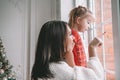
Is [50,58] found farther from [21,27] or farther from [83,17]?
[21,27]

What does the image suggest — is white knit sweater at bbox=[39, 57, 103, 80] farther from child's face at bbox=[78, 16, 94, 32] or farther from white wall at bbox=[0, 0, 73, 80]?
white wall at bbox=[0, 0, 73, 80]

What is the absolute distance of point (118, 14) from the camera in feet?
5.46

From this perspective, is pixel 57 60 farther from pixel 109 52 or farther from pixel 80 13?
pixel 109 52

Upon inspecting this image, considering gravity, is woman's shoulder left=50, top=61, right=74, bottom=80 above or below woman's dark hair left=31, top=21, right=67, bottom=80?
below

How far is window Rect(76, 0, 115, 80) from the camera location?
2006mm

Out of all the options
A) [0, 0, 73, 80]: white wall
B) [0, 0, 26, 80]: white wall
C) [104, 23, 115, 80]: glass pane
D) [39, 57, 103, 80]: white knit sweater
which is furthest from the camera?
[0, 0, 26, 80]: white wall

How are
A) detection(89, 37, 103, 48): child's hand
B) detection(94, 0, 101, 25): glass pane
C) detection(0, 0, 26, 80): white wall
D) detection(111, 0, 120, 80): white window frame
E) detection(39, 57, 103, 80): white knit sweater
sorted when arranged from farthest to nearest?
1. detection(0, 0, 26, 80): white wall
2. detection(94, 0, 101, 25): glass pane
3. detection(111, 0, 120, 80): white window frame
4. detection(89, 37, 103, 48): child's hand
5. detection(39, 57, 103, 80): white knit sweater

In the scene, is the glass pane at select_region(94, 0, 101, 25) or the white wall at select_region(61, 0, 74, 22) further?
the white wall at select_region(61, 0, 74, 22)

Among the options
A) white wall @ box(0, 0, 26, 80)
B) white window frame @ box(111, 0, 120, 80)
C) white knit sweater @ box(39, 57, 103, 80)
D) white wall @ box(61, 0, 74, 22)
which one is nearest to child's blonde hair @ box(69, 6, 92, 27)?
white window frame @ box(111, 0, 120, 80)

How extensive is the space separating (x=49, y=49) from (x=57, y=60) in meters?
0.08

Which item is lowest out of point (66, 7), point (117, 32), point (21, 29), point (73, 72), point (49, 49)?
point (73, 72)

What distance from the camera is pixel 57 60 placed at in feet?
4.51

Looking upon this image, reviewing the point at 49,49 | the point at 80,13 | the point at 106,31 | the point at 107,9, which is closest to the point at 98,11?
the point at 107,9

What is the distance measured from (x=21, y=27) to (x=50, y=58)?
193 centimetres
